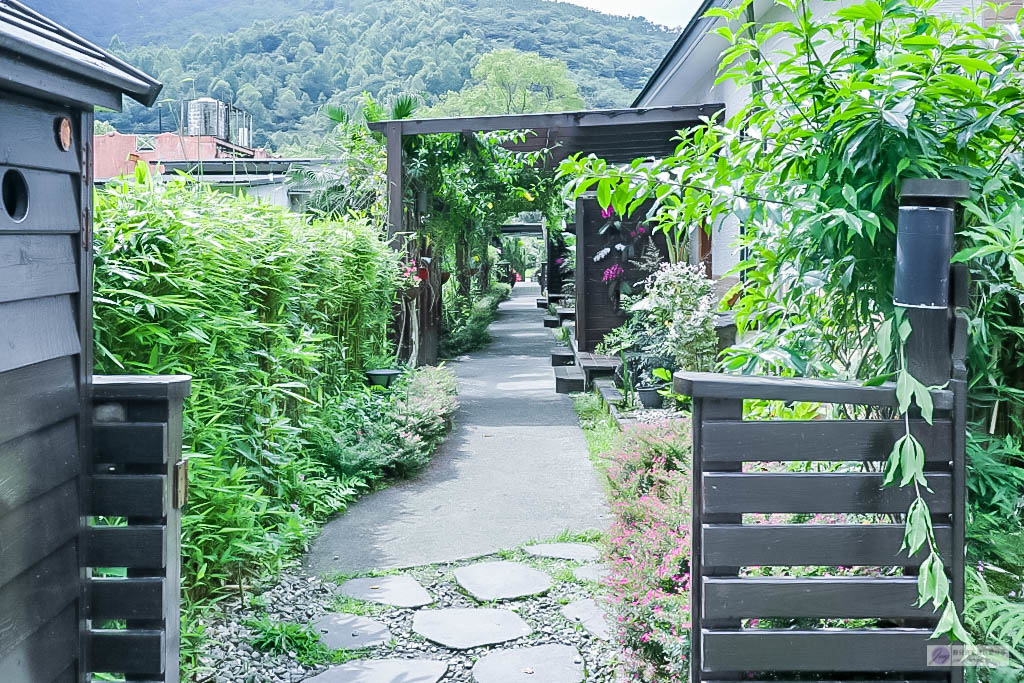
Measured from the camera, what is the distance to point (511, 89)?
2446 inches

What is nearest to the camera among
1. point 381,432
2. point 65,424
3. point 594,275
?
point 65,424

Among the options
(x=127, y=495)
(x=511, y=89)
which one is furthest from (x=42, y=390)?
(x=511, y=89)

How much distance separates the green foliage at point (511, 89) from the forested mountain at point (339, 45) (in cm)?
187

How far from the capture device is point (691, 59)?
27.9ft

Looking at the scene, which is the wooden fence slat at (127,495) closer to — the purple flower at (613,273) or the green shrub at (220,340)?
the green shrub at (220,340)

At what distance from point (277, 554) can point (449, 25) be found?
223ft

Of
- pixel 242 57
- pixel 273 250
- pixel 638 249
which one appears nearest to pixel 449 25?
pixel 242 57

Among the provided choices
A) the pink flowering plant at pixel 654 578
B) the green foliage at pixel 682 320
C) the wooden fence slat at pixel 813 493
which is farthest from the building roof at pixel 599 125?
the wooden fence slat at pixel 813 493

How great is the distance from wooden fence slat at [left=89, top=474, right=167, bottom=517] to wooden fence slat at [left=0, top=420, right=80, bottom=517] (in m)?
0.13

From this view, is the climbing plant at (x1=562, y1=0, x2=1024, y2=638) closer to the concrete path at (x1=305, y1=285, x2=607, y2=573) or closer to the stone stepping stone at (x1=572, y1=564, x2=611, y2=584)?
the stone stepping stone at (x1=572, y1=564, x2=611, y2=584)

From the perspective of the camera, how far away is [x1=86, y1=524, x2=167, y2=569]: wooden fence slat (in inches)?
88.1

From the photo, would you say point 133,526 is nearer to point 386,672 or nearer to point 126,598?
point 126,598

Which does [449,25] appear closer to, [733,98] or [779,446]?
[733,98]

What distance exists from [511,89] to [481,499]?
5938 centimetres
